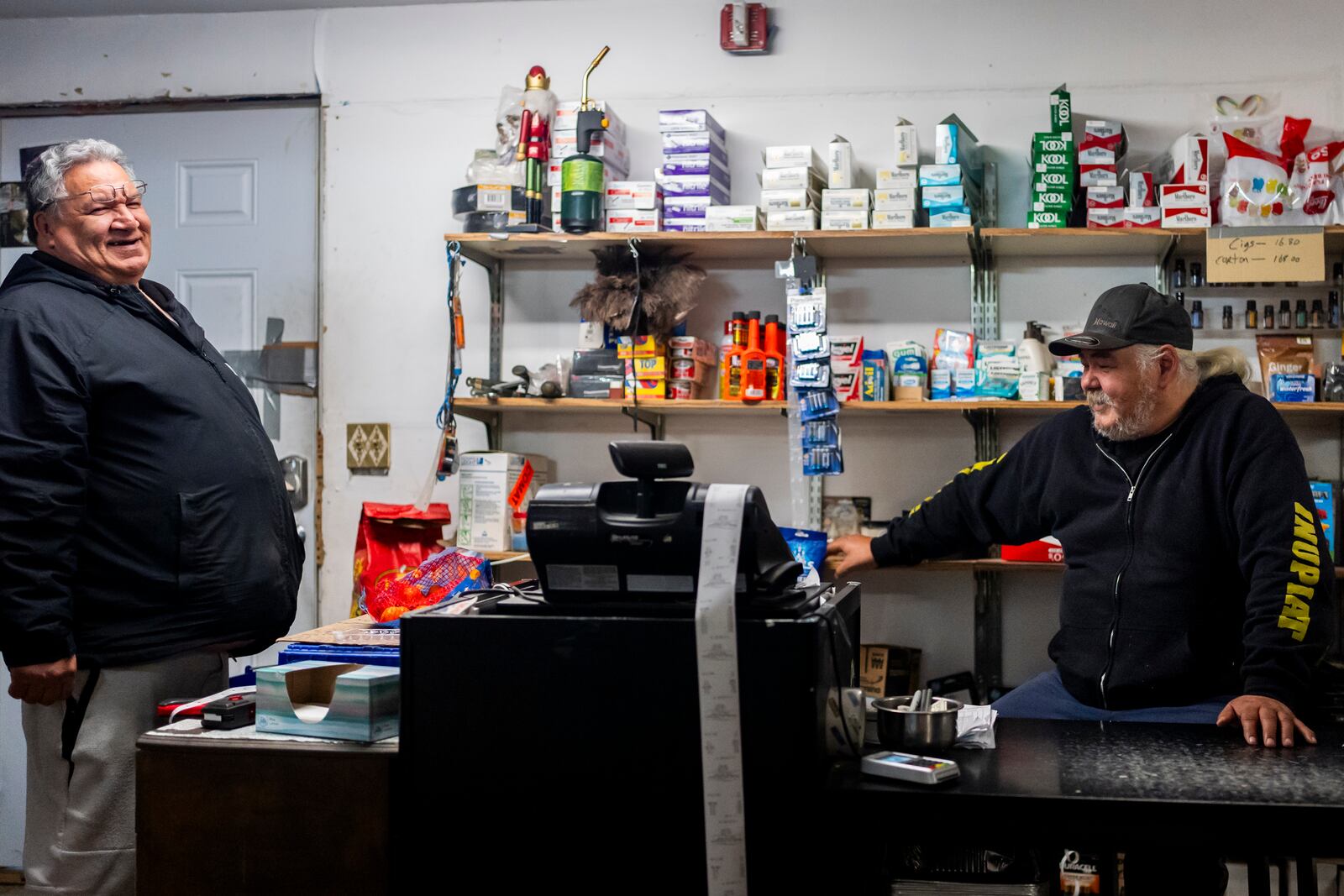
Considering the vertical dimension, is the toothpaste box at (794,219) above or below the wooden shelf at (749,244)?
above

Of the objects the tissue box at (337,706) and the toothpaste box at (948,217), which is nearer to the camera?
the tissue box at (337,706)

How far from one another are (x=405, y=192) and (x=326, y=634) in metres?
2.19

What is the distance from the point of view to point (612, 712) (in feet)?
5.25

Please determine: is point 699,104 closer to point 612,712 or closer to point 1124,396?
point 1124,396

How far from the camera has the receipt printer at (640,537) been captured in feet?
5.21

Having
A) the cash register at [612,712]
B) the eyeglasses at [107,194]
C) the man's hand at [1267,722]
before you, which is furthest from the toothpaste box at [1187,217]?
the eyeglasses at [107,194]

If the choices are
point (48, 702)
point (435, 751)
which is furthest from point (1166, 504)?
point (48, 702)

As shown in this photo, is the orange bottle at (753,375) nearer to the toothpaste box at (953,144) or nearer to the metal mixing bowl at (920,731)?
the toothpaste box at (953,144)

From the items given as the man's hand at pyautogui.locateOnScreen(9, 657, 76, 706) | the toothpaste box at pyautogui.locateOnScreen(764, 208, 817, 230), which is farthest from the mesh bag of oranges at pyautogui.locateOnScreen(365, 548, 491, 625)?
the toothpaste box at pyautogui.locateOnScreen(764, 208, 817, 230)

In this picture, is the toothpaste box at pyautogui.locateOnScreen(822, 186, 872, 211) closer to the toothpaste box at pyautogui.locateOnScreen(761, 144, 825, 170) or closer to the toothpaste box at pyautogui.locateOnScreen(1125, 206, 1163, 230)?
the toothpaste box at pyautogui.locateOnScreen(761, 144, 825, 170)

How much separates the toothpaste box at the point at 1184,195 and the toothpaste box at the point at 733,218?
115 cm

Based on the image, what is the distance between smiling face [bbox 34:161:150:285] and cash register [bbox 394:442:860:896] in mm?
1190

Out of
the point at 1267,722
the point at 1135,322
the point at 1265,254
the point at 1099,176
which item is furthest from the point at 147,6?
the point at 1267,722

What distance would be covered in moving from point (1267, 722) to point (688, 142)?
2.33 m
